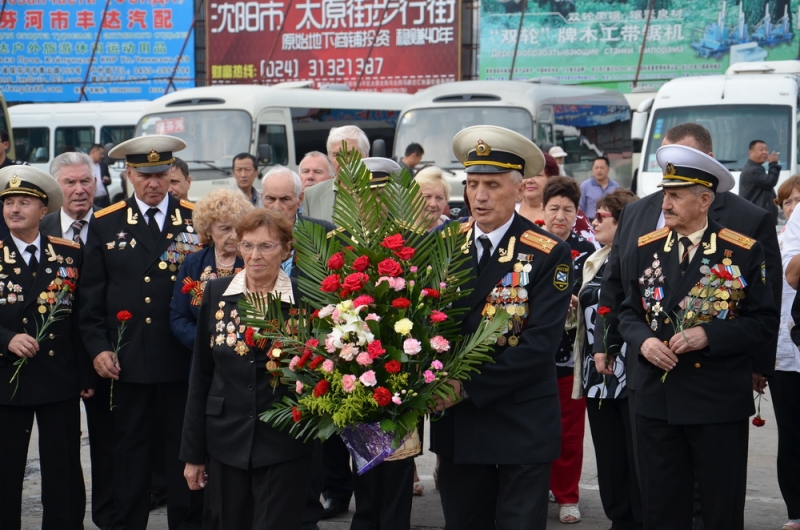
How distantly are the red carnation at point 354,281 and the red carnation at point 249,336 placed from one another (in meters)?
0.62

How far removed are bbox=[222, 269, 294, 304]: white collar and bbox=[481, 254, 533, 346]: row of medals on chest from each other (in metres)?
0.79

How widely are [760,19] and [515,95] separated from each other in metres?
8.27

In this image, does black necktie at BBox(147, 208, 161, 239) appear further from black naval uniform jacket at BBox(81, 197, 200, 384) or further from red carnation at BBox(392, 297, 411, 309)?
red carnation at BBox(392, 297, 411, 309)

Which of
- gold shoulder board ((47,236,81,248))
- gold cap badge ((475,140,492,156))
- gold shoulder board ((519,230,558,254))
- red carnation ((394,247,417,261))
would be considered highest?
gold cap badge ((475,140,492,156))

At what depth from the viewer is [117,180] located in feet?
69.9

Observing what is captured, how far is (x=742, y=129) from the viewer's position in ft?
50.0

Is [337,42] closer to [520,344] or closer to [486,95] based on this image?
[486,95]

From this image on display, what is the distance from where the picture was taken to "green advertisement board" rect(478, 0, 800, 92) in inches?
896

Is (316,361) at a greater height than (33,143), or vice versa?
(33,143)

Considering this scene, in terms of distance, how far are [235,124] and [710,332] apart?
13.7 metres

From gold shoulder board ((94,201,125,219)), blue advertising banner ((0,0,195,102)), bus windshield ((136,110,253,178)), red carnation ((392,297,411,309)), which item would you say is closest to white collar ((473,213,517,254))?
red carnation ((392,297,411,309))

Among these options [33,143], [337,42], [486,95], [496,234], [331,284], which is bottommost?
[331,284]

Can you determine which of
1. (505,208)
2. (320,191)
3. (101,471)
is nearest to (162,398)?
(101,471)

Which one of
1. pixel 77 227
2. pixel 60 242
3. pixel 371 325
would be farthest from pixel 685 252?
pixel 77 227
